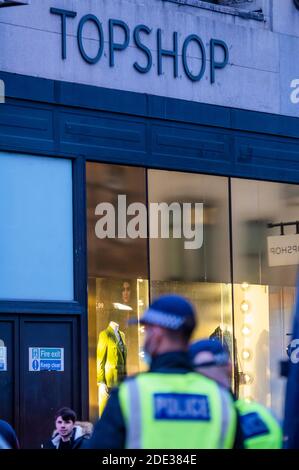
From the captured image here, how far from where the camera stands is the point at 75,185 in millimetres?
17016

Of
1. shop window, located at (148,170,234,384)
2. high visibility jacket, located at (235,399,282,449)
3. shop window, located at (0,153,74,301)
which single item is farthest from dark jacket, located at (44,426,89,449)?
high visibility jacket, located at (235,399,282,449)

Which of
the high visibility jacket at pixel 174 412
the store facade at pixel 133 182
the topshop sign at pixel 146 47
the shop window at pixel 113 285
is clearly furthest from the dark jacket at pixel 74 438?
the high visibility jacket at pixel 174 412

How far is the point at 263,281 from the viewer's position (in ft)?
62.3

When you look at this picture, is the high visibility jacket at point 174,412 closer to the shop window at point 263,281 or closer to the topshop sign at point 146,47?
the topshop sign at point 146,47

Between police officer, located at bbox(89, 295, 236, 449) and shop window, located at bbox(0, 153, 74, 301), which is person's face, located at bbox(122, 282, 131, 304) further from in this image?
police officer, located at bbox(89, 295, 236, 449)

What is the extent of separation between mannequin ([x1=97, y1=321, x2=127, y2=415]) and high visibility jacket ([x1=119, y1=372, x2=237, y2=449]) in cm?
1191

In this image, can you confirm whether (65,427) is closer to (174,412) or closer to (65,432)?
(65,432)

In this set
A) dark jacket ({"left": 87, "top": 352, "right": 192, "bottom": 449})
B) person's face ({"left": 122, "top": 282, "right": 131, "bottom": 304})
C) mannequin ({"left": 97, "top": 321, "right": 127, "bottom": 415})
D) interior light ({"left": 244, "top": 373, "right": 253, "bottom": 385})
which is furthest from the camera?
interior light ({"left": 244, "top": 373, "right": 253, "bottom": 385})

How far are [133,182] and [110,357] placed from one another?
2525 mm

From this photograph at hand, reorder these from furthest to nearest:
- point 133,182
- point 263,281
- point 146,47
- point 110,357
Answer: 1. point 263,281
2. point 146,47
3. point 133,182
4. point 110,357

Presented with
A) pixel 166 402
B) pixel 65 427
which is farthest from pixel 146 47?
pixel 166 402

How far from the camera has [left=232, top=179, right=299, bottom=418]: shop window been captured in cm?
1864

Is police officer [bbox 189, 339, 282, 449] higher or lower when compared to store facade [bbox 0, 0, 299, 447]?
lower

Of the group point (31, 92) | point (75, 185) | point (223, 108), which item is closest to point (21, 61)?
point (31, 92)
